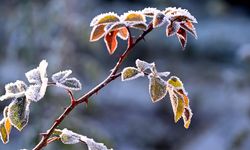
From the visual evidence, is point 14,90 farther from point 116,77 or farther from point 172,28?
point 172,28

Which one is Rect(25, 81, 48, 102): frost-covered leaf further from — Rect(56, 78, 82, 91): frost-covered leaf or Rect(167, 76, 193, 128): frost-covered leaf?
Rect(167, 76, 193, 128): frost-covered leaf

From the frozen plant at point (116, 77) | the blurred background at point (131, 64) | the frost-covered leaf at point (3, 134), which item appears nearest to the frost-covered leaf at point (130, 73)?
the frozen plant at point (116, 77)

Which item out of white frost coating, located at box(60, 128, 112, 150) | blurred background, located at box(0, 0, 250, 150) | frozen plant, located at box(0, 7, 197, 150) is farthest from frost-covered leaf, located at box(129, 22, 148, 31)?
blurred background, located at box(0, 0, 250, 150)

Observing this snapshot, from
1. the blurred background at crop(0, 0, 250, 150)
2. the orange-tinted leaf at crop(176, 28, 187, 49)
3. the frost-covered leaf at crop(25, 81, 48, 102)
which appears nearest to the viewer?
the frost-covered leaf at crop(25, 81, 48, 102)

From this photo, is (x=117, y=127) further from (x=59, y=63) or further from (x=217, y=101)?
(x=59, y=63)

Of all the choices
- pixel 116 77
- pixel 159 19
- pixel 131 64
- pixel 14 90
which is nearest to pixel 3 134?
pixel 14 90
